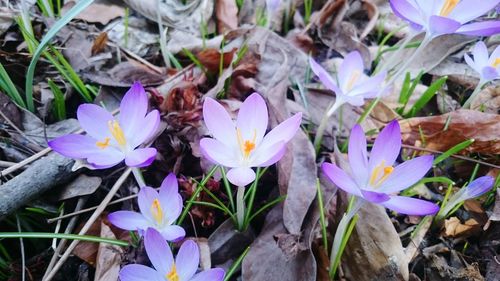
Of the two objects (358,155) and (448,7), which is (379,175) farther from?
(448,7)

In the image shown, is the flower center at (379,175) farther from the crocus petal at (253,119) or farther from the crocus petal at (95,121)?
the crocus petal at (95,121)

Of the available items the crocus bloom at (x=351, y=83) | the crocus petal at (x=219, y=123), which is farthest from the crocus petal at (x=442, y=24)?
the crocus petal at (x=219, y=123)

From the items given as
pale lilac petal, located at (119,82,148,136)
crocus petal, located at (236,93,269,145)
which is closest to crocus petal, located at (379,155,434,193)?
crocus petal, located at (236,93,269,145)

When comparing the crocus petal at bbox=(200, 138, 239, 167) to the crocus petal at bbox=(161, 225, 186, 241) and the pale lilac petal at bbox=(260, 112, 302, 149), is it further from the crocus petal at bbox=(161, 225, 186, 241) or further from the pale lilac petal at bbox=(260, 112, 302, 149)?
the crocus petal at bbox=(161, 225, 186, 241)

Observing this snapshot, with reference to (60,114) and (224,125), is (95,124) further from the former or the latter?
(60,114)

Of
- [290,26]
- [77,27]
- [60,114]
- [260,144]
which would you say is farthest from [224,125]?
[290,26]
